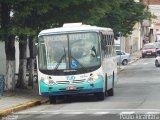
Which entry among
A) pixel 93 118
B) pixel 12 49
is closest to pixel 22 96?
pixel 12 49

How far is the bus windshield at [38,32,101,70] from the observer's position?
24.2m

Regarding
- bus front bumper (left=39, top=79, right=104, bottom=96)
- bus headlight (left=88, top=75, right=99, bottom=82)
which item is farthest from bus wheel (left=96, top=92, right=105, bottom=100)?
bus headlight (left=88, top=75, right=99, bottom=82)

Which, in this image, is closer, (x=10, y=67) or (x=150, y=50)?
(x=10, y=67)

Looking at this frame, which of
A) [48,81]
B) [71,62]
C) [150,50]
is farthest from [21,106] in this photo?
[150,50]

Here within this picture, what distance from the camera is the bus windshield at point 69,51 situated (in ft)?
79.5

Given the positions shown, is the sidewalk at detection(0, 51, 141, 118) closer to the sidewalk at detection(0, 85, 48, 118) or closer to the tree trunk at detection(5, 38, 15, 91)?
the sidewalk at detection(0, 85, 48, 118)

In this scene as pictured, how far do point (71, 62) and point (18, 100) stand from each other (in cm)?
281

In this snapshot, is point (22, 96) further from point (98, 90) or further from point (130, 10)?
point (130, 10)

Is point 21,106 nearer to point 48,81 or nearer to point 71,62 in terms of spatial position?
point 48,81

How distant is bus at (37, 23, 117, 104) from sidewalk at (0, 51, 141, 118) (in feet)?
3.09

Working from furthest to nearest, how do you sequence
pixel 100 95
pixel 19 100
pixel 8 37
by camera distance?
pixel 8 37
pixel 19 100
pixel 100 95

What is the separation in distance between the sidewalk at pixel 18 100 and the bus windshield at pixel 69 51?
159cm

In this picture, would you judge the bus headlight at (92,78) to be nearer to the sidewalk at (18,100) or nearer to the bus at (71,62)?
the bus at (71,62)

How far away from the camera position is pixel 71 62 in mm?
24203
